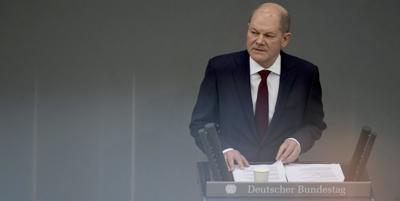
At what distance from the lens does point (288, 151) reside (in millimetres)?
2494

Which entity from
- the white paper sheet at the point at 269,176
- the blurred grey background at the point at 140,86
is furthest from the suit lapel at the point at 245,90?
the blurred grey background at the point at 140,86

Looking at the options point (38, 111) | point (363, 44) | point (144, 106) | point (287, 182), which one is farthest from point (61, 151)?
point (287, 182)

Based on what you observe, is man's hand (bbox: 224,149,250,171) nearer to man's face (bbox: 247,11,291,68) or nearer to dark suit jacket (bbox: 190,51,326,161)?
dark suit jacket (bbox: 190,51,326,161)

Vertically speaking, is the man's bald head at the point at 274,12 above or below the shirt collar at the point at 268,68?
above

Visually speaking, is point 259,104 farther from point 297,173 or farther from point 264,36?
point 297,173

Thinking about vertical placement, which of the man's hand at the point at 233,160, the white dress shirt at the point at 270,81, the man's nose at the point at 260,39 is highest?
the man's nose at the point at 260,39

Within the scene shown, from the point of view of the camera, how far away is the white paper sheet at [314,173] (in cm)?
221

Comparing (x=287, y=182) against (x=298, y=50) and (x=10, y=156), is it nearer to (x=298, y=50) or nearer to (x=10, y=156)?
(x=298, y=50)

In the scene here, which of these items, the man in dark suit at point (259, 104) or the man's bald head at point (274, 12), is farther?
the man in dark suit at point (259, 104)

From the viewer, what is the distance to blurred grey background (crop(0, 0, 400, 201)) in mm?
4184

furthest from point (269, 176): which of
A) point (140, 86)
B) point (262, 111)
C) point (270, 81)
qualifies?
point (140, 86)

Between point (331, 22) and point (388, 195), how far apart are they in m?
1.14

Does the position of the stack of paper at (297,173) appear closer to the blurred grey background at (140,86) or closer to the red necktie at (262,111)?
the red necktie at (262,111)

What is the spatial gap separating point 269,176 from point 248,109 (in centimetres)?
51
